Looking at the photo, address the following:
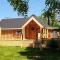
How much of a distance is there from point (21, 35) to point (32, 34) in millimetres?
A: 2109

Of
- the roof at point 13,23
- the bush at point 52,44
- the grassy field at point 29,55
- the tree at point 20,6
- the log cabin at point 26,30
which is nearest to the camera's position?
the tree at point 20,6

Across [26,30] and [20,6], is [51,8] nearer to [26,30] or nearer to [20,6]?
[20,6]

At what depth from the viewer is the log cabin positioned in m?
54.6

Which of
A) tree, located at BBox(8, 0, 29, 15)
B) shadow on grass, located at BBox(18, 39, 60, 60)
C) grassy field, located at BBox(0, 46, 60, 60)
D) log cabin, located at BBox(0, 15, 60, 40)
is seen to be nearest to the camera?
tree, located at BBox(8, 0, 29, 15)

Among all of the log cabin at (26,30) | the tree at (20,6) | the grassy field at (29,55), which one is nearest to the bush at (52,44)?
the grassy field at (29,55)

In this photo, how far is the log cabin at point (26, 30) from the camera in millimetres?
54562

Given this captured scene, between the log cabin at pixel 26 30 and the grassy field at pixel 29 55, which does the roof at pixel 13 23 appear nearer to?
the log cabin at pixel 26 30

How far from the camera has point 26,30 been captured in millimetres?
56156

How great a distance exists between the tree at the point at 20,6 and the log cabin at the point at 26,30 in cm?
3774

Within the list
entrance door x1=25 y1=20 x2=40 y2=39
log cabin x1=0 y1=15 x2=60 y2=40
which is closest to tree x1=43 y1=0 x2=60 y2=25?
log cabin x1=0 y1=15 x2=60 y2=40

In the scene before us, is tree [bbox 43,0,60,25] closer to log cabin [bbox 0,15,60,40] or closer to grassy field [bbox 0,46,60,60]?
grassy field [bbox 0,46,60,60]

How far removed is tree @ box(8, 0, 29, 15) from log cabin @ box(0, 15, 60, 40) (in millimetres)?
37740

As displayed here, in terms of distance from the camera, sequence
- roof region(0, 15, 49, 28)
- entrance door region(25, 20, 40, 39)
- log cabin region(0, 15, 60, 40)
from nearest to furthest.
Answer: log cabin region(0, 15, 60, 40)
entrance door region(25, 20, 40, 39)
roof region(0, 15, 49, 28)

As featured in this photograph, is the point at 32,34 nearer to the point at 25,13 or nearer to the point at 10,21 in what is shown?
the point at 10,21
